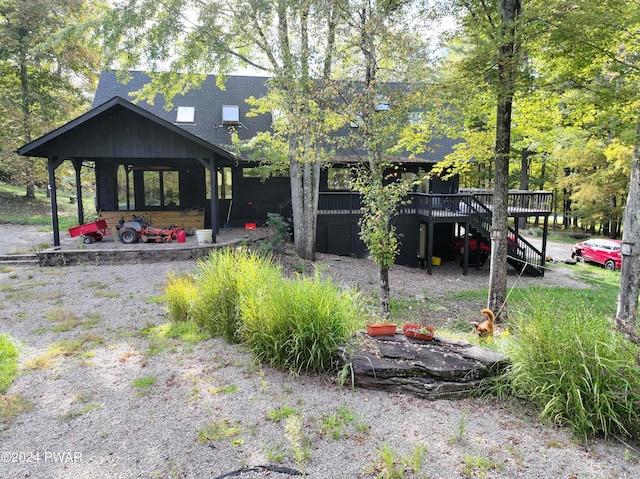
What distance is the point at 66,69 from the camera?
26.3 m

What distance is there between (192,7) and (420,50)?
24.8 ft

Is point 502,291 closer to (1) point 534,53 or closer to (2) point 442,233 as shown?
(1) point 534,53

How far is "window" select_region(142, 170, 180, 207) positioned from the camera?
54.7ft

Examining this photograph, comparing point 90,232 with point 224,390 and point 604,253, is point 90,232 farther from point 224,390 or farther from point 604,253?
point 604,253

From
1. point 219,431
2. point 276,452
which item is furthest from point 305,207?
point 276,452

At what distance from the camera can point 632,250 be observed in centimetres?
684

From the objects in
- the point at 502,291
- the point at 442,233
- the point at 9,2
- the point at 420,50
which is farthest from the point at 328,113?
the point at 9,2

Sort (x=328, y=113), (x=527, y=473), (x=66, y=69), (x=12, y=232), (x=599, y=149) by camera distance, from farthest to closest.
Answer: (x=66, y=69) → (x=599, y=149) → (x=12, y=232) → (x=328, y=113) → (x=527, y=473)

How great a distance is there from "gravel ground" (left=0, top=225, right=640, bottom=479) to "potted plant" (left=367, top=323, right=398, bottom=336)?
92 cm

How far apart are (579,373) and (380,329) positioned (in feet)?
6.96

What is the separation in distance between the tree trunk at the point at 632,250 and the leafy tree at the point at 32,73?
23.2 metres

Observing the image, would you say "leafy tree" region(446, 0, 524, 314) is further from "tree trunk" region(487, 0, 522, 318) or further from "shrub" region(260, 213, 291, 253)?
"shrub" region(260, 213, 291, 253)

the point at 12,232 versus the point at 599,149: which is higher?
the point at 599,149

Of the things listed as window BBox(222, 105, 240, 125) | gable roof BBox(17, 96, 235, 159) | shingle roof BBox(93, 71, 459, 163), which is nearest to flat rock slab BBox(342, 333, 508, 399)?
gable roof BBox(17, 96, 235, 159)
